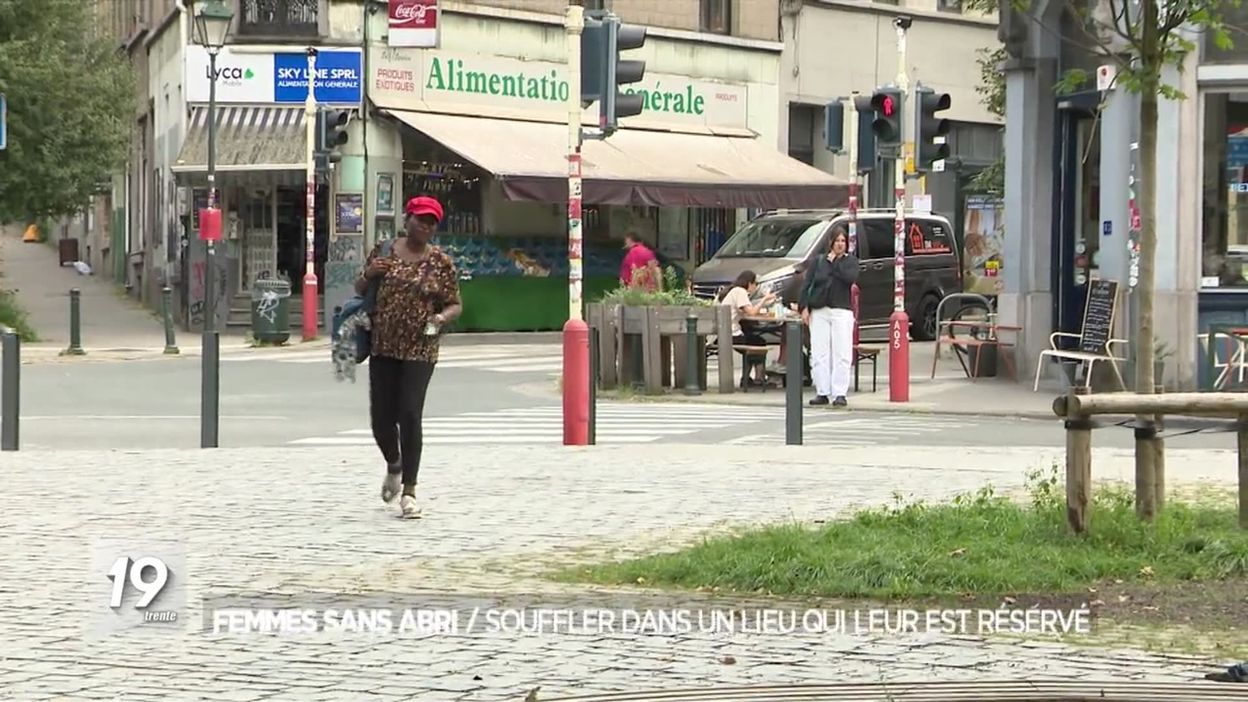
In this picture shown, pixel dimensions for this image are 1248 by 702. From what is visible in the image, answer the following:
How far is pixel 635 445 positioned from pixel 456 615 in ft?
25.2

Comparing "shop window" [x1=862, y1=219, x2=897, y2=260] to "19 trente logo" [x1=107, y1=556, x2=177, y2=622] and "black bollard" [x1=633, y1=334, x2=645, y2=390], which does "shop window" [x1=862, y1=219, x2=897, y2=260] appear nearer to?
"black bollard" [x1=633, y1=334, x2=645, y2=390]

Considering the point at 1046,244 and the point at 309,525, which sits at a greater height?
the point at 1046,244

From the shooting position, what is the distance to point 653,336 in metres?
21.8

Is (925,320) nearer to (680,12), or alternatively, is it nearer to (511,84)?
(511,84)

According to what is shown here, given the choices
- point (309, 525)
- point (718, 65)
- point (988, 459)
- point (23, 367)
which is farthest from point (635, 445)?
point (718, 65)

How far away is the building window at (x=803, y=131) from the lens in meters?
42.8

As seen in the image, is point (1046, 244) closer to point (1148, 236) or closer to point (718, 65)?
point (1148, 236)

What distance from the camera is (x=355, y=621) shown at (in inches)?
295

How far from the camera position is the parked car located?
28500mm

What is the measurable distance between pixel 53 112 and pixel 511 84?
27.9 ft

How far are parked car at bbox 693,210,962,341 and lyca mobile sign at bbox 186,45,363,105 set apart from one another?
25.9 ft

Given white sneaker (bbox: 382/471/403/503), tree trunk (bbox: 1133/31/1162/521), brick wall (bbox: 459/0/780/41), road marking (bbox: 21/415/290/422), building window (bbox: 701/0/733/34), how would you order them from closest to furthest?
tree trunk (bbox: 1133/31/1162/521) → white sneaker (bbox: 382/471/403/503) → road marking (bbox: 21/415/290/422) → brick wall (bbox: 459/0/780/41) → building window (bbox: 701/0/733/34)

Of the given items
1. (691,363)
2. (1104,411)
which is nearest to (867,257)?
(691,363)

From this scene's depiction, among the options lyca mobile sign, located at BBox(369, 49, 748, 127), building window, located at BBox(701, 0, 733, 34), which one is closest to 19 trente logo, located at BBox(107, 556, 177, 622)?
lyca mobile sign, located at BBox(369, 49, 748, 127)
